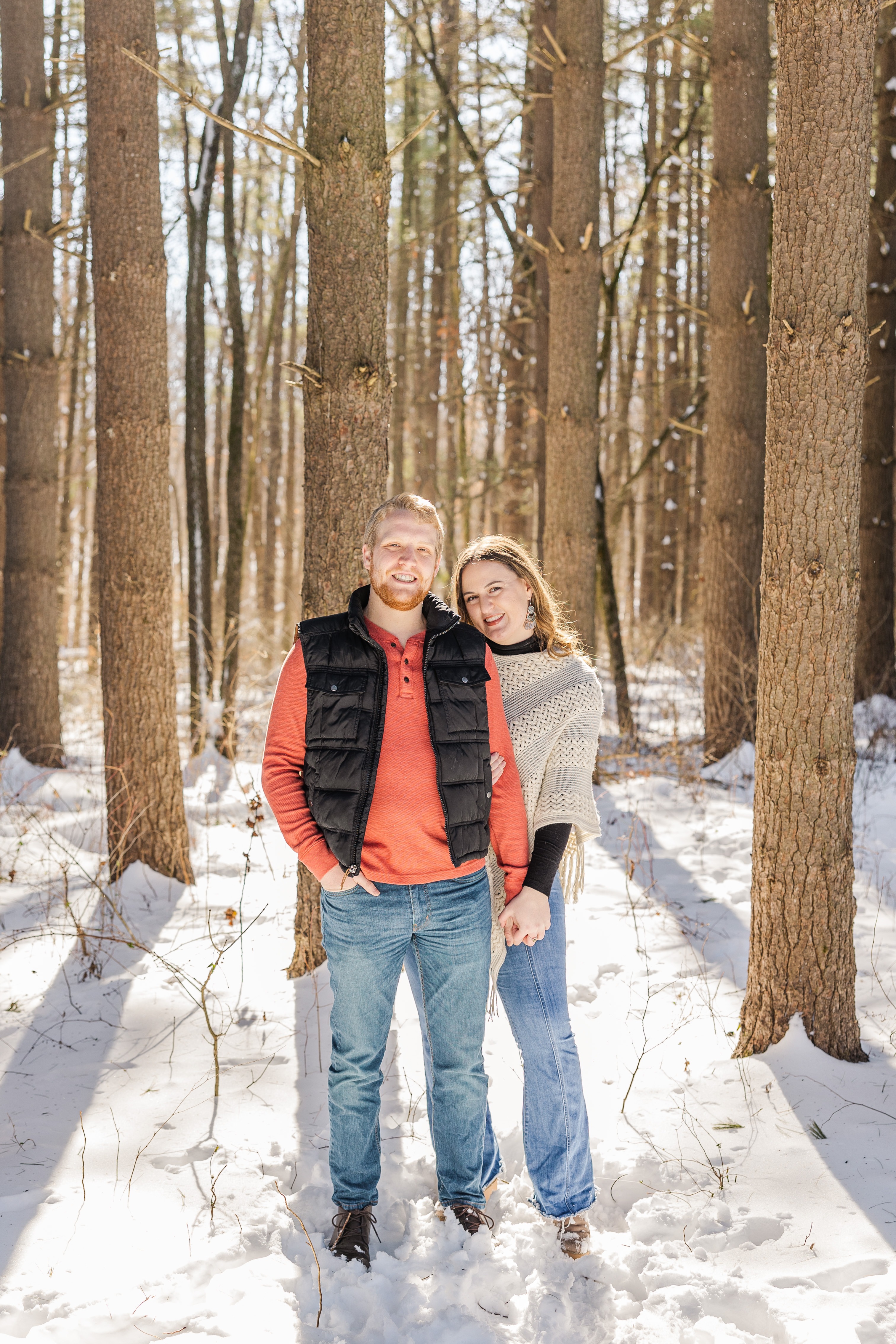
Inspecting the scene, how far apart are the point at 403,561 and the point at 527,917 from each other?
1015 mm

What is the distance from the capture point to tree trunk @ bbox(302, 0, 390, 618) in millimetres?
3879

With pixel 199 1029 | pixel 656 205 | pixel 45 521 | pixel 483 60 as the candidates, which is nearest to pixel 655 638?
pixel 656 205

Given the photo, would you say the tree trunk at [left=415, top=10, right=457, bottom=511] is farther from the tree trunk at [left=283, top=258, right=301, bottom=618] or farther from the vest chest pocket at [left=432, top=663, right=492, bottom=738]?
the vest chest pocket at [left=432, top=663, right=492, bottom=738]

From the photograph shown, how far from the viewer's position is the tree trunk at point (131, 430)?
17.5 feet

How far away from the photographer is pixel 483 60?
32.1 ft

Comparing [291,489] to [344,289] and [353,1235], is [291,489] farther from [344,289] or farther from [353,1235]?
[353,1235]

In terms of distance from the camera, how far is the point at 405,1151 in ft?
10.1

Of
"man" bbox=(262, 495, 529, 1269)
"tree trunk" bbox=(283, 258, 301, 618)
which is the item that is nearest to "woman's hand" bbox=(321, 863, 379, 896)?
"man" bbox=(262, 495, 529, 1269)

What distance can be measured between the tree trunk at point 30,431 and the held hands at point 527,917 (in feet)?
23.1

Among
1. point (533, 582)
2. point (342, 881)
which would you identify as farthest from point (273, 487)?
point (342, 881)

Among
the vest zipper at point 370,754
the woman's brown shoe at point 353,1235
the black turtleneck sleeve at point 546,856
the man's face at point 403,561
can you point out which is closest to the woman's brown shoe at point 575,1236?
the woman's brown shoe at point 353,1235

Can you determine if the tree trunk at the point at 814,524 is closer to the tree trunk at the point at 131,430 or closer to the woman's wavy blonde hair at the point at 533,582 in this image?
the woman's wavy blonde hair at the point at 533,582

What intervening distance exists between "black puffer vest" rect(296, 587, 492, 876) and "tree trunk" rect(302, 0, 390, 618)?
1578 millimetres

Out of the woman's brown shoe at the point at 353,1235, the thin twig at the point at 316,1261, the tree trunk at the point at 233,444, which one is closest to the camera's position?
the thin twig at the point at 316,1261
